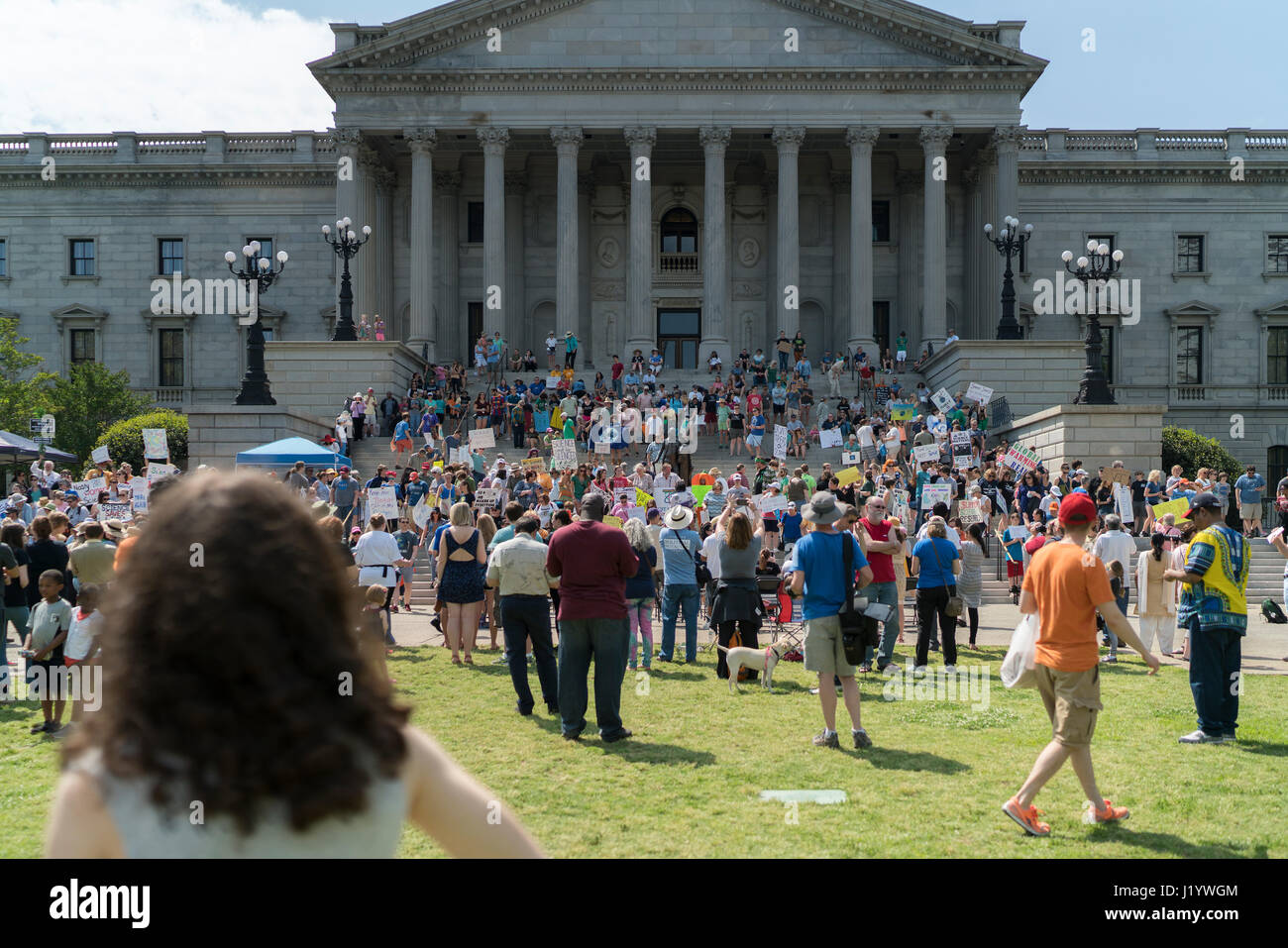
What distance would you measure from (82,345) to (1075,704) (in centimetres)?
5336

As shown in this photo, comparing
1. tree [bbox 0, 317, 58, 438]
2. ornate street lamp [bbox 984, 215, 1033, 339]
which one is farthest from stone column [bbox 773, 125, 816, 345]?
tree [bbox 0, 317, 58, 438]

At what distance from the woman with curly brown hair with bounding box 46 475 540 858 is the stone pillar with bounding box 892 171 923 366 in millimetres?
47802

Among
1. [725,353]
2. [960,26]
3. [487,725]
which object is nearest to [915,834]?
[487,725]

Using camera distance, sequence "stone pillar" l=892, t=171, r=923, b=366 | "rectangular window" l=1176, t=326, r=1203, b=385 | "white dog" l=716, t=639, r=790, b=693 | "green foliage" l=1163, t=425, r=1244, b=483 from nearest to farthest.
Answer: "white dog" l=716, t=639, r=790, b=693
"green foliage" l=1163, t=425, r=1244, b=483
"stone pillar" l=892, t=171, r=923, b=366
"rectangular window" l=1176, t=326, r=1203, b=385

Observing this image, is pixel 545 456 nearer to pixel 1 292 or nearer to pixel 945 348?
pixel 945 348

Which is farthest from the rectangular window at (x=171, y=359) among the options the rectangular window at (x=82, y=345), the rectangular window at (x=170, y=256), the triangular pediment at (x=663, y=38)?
the triangular pediment at (x=663, y=38)

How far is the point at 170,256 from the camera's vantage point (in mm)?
51094

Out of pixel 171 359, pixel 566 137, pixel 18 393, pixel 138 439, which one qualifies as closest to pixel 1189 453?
pixel 566 137

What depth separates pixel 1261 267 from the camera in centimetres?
5050

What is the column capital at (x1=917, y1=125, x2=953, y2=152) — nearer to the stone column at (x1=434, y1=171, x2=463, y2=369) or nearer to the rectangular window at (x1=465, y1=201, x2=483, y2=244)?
the rectangular window at (x1=465, y1=201, x2=483, y2=244)

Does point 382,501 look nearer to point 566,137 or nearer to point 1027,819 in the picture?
point 1027,819

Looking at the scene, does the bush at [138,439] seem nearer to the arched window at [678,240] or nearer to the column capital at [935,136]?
the arched window at [678,240]

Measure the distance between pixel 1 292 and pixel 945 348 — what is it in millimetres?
42663

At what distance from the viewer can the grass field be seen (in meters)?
6.79
